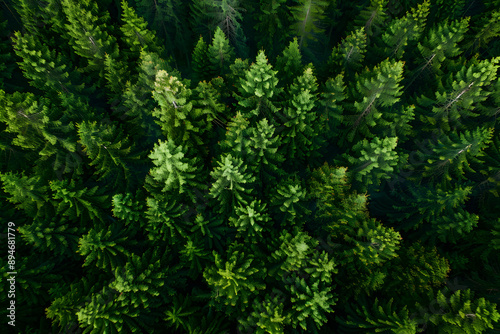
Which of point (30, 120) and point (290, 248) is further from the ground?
point (30, 120)

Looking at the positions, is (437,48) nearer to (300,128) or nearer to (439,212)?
(439,212)

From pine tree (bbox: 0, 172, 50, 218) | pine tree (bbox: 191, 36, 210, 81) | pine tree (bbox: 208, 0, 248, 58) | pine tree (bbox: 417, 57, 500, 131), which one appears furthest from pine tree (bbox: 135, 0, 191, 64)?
pine tree (bbox: 417, 57, 500, 131)

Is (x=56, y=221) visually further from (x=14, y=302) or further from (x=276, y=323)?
(x=276, y=323)

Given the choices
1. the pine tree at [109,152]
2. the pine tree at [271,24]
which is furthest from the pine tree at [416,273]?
the pine tree at [271,24]

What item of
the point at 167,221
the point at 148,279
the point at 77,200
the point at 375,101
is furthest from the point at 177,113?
the point at 375,101

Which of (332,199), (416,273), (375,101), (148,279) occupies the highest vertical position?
(375,101)

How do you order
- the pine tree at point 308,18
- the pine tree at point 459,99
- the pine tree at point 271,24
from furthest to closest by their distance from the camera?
1. the pine tree at point 271,24
2. the pine tree at point 308,18
3. the pine tree at point 459,99

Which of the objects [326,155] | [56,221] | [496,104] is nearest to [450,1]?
[496,104]

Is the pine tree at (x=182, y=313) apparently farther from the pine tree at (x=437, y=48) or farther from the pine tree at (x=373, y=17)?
the pine tree at (x=373, y=17)
